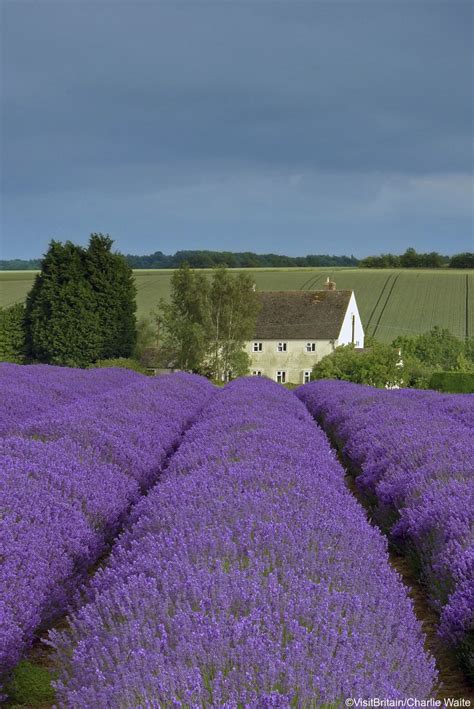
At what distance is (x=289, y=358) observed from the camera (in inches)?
1874

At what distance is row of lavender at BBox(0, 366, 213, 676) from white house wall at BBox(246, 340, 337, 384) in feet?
126

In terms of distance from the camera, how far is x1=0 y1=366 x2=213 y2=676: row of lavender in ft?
11.3

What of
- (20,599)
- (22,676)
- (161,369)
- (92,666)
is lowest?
(161,369)

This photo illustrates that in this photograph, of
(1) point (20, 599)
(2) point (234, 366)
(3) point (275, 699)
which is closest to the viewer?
(3) point (275, 699)

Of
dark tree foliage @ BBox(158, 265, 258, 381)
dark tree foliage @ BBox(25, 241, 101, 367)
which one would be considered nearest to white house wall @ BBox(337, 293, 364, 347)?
dark tree foliage @ BBox(158, 265, 258, 381)

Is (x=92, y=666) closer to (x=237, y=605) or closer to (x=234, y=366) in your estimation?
(x=237, y=605)

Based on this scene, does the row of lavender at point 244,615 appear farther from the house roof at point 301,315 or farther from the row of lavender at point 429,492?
the house roof at point 301,315

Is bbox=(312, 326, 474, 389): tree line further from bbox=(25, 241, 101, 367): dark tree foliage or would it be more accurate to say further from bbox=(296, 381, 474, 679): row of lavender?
bbox=(296, 381, 474, 679): row of lavender

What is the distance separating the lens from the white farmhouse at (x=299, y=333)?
47188mm

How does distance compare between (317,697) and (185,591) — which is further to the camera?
(185,591)

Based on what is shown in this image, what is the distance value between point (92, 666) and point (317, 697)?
0.74 metres

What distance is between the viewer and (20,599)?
3.38 meters

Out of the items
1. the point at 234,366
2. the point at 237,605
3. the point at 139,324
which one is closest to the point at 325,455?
the point at 237,605

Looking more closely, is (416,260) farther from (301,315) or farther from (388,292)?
(301,315)
